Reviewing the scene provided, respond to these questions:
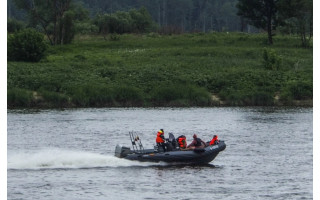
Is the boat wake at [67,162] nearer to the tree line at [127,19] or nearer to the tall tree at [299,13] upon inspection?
the tree line at [127,19]

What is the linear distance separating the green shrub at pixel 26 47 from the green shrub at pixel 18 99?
1520 centimetres

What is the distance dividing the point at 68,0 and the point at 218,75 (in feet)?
121

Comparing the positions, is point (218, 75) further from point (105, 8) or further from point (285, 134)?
point (105, 8)

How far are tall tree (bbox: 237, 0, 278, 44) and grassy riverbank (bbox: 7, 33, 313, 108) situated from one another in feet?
17.5

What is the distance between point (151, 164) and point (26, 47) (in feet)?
162

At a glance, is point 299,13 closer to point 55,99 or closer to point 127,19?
point 127,19

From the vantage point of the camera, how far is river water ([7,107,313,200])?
100ft

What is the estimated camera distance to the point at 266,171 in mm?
35500

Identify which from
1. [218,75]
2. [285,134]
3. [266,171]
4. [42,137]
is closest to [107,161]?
[266,171]

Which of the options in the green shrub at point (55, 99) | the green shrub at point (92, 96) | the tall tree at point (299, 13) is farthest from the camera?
the tall tree at point (299, 13)

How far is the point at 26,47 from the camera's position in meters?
82.8

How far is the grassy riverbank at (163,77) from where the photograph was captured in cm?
7031

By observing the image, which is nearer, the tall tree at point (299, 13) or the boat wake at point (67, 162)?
the boat wake at point (67, 162)

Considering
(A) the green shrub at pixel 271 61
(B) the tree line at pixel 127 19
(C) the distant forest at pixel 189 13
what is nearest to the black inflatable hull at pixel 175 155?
(A) the green shrub at pixel 271 61
